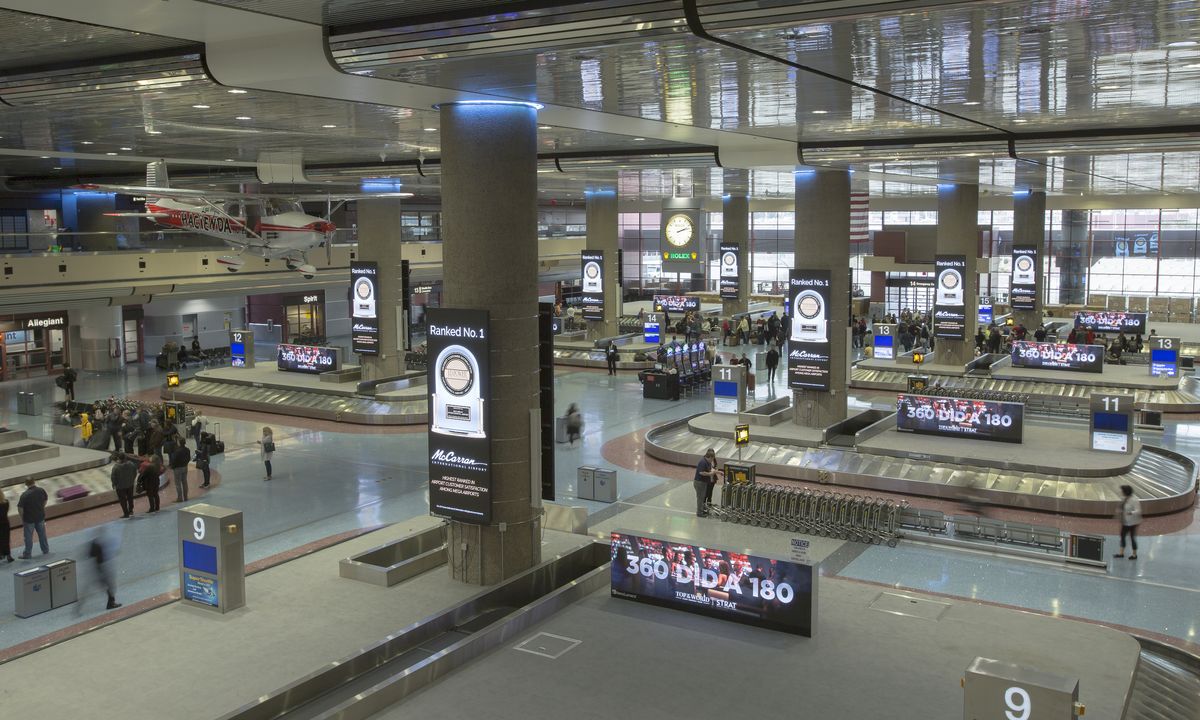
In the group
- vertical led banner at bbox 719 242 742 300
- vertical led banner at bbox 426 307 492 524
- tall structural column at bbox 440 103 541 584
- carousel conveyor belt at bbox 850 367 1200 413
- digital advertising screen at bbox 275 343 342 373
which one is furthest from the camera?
vertical led banner at bbox 719 242 742 300

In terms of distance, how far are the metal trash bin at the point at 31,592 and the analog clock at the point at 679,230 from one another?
34.4 metres

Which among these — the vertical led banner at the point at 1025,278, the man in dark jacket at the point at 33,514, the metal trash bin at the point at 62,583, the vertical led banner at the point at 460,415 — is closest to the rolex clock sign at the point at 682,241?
the vertical led banner at the point at 1025,278

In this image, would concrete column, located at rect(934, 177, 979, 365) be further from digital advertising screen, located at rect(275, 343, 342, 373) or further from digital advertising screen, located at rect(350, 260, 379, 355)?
digital advertising screen, located at rect(275, 343, 342, 373)

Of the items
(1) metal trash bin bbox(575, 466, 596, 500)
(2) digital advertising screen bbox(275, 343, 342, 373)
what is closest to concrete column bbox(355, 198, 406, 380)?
(2) digital advertising screen bbox(275, 343, 342, 373)

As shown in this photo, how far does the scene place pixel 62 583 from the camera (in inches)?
515

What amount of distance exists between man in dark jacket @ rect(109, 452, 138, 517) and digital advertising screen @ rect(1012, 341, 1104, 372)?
2532cm

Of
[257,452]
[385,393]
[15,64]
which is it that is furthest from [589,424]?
[15,64]

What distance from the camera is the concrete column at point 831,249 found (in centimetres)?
2230

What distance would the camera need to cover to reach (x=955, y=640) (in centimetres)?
1066

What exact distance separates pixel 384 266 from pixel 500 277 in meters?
18.4

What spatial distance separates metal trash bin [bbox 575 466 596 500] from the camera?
1828 centimetres

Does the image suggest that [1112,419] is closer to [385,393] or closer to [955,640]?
[955,640]

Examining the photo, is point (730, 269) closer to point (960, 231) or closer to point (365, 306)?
point (960, 231)

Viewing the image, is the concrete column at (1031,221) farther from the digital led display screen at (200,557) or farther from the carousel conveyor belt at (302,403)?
the digital led display screen at (200,557)
